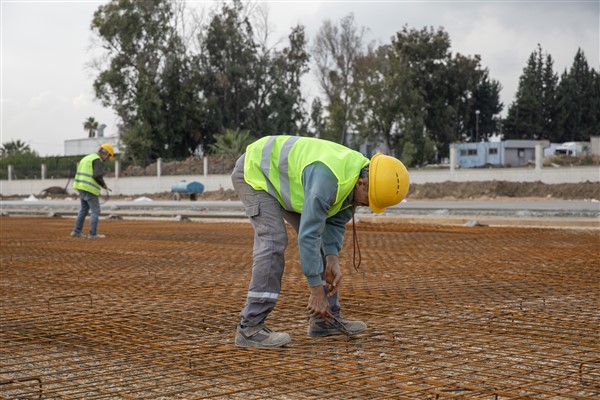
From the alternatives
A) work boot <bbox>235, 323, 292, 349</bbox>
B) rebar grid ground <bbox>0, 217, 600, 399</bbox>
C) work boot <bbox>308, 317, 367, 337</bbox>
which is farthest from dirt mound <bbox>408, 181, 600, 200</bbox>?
work boot <bbox>235, 323, 292, 349</bbox>

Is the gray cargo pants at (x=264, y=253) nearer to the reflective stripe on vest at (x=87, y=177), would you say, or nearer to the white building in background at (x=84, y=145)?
the reflective stripe on vest at (x=87, y=177)

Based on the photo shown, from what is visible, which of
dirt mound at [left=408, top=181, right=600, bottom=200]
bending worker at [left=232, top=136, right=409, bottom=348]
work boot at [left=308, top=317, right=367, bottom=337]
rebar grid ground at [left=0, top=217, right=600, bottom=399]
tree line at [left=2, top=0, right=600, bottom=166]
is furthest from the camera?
tree line at [left=2, top=0, right=600, bottom=166]

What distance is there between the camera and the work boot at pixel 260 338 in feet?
13.3

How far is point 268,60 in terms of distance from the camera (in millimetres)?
45969

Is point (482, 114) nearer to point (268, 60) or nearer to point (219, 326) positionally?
point (268, 60)

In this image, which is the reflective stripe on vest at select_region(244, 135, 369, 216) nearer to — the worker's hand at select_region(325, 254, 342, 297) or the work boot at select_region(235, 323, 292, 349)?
the worker's hand at select_region(325, 254, 342, 297)

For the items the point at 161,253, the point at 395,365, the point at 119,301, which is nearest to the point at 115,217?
the point at 161,253

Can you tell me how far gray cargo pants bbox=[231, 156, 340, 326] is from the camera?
3965 millimetres

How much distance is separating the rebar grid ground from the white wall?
650 inches

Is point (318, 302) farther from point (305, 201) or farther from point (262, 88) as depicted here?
point (262, 88)

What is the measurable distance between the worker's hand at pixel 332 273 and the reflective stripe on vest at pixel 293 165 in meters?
0.27

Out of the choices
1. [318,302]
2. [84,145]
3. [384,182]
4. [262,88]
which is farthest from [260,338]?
[84,145]

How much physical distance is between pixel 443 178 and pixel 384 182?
24532 millimetres

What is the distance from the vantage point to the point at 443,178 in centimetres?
2797
